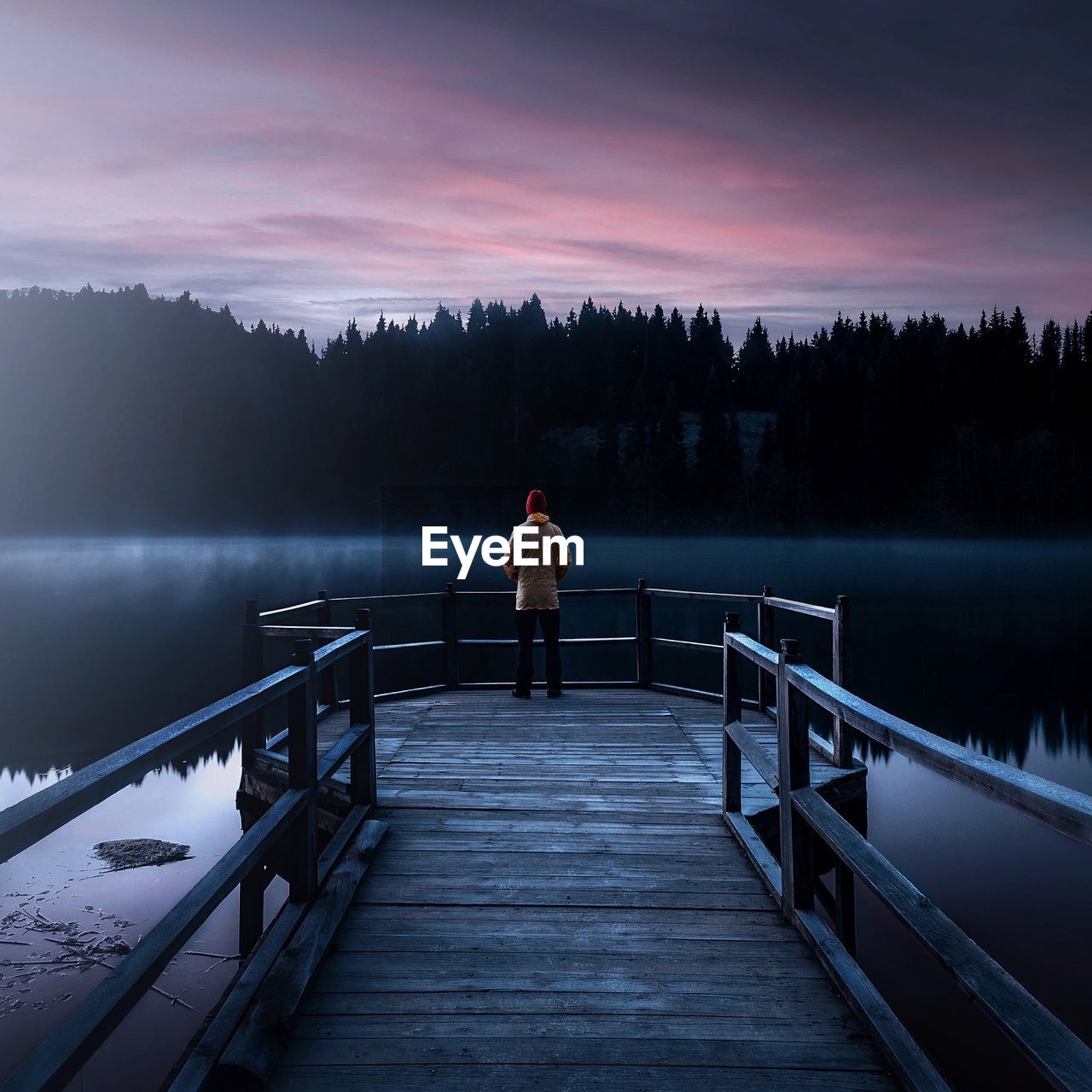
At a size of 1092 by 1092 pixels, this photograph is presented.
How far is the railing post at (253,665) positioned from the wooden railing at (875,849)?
159 inches

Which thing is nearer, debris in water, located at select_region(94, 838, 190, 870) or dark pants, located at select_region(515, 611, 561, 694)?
dark pants, located at select_region(515, 611, 561, 694)

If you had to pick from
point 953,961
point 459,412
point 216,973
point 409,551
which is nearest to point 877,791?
point 216,973

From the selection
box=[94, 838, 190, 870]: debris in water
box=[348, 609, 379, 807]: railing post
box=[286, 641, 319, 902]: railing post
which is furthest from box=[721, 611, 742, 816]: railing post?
box=[94, 838, 190, 870]: debris in water

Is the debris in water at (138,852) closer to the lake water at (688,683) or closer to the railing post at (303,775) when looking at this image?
the lake water at (688,683)

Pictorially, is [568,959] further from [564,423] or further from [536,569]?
[564,423]

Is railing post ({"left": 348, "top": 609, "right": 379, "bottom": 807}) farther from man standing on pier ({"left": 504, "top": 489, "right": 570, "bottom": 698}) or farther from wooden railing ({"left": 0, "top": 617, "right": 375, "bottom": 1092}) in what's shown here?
man standing on pier ({"left": 504, "top": 489, "right": 570, "bottom": 698})

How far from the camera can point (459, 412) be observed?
457ft

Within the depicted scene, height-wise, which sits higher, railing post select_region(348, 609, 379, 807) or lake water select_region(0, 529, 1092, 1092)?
railing post select_region(348, 609, 379, 807)

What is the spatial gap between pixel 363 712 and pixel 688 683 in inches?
1224

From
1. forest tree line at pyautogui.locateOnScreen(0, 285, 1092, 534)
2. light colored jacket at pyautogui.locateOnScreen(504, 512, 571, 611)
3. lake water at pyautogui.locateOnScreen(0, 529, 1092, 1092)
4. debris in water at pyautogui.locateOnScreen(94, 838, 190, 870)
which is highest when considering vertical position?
forest tree line at pyautogui.locateOnScreen(0, 285, 1092, 534)

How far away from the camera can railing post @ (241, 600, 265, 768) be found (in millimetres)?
7312

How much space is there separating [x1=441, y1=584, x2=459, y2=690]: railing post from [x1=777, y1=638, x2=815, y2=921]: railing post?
621 cm

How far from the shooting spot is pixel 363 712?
17.6 ft

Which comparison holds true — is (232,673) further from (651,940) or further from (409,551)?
(409,551)
